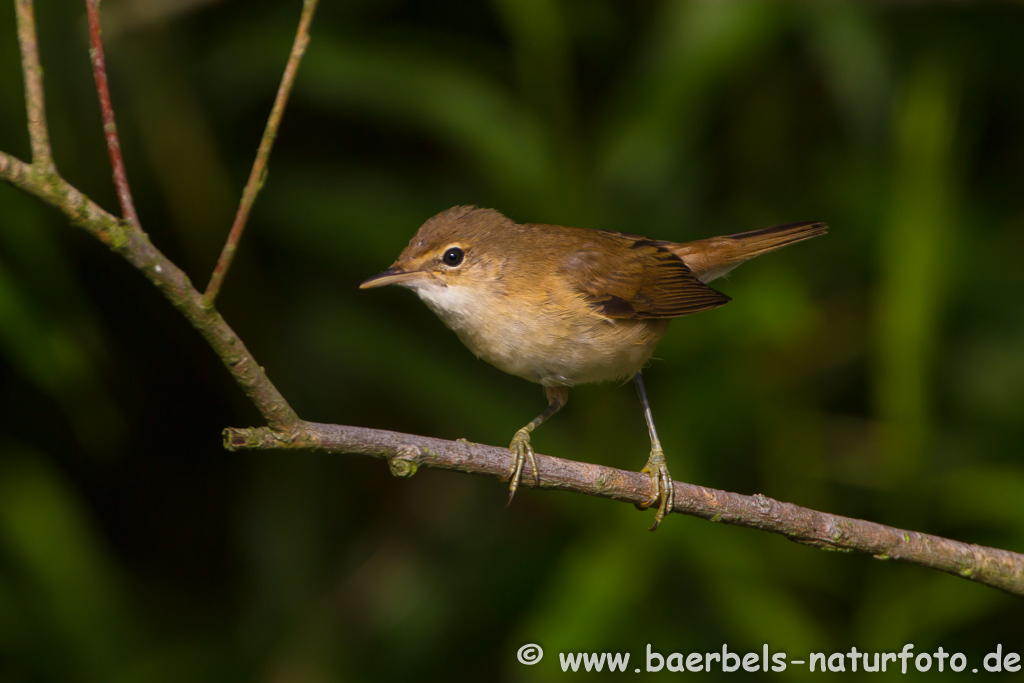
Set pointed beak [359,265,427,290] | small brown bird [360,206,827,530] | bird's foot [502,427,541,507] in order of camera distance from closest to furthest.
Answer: bird's foot [502,427,541,507], pointed beak [359,265,427,290], small brown bird [360,206,827,530]

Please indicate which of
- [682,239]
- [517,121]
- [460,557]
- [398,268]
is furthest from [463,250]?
[460,557]

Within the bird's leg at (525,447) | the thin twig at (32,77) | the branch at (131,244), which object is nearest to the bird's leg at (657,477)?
the bird's leg at (525,447)

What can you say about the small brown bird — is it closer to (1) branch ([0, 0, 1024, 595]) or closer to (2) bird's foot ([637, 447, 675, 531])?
(2) bird's foot ([637, 447, 675, 531])

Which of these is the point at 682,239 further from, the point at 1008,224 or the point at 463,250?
the point at 1008,224

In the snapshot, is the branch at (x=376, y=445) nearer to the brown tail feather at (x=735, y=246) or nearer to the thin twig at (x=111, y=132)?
the thin twig at (x=111, y=132)

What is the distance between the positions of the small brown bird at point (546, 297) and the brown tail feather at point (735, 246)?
0.29m

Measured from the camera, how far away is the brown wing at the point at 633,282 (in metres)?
3.10

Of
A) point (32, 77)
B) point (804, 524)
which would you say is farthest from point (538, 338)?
point (32, 77)

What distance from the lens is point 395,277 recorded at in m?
2.87

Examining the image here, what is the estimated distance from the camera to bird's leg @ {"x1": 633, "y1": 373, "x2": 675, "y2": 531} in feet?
7.85

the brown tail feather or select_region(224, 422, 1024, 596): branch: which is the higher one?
the brown tail feather

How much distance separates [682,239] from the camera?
3871 millimetres

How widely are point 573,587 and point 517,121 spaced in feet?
6.21

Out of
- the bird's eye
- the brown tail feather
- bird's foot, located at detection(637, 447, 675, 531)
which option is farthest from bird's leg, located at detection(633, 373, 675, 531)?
the bird's eye
